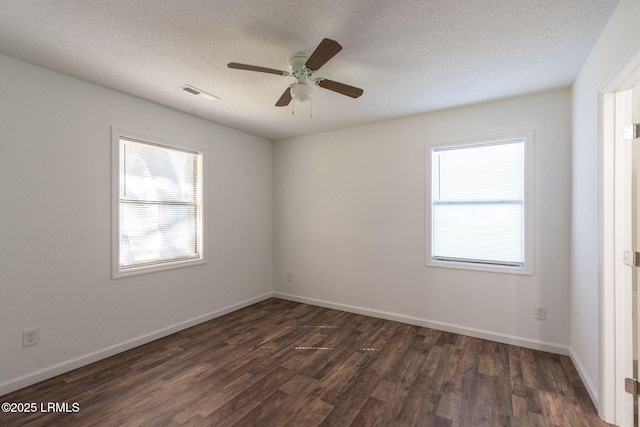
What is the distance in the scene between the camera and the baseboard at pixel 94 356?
224cm

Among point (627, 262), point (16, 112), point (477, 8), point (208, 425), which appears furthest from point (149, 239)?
point (627, 262)

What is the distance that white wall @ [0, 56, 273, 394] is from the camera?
2250mm

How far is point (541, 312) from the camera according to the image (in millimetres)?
2910

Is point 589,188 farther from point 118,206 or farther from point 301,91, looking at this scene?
point 118,206

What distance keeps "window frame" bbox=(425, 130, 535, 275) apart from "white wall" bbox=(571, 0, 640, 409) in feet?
1.07

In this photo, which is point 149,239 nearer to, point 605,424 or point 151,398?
point 151,398

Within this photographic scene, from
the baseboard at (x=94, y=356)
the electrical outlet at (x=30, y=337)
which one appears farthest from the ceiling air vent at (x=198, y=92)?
the baseboard at (x=94, y=356)

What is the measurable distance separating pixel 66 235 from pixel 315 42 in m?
2.67

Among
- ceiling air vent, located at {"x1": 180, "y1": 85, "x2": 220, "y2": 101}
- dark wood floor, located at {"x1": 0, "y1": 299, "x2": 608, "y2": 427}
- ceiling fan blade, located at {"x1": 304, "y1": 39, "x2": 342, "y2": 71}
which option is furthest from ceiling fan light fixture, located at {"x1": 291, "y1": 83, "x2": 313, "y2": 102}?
dark wood floor, located at {"x1": 0, "y1": 299, "x2": 608, "y2": 427}

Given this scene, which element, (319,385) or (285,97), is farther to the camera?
(285,97)

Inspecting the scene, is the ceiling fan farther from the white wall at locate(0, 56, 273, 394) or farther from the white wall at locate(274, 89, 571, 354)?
the white wall at locate(274, 89, 571, 354)

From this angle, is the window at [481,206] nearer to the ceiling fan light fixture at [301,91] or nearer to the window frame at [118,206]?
the ceiling fan light fixture at [301,91]

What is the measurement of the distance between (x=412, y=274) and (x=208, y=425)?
2639 mm

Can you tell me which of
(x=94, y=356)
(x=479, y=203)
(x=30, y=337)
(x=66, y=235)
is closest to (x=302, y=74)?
(x=479, y=203)
